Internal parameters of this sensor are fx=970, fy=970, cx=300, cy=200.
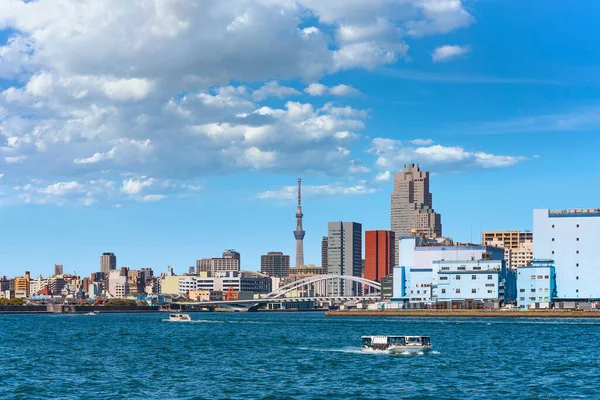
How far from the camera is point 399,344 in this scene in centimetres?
9119

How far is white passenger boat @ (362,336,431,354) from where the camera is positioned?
296 feet

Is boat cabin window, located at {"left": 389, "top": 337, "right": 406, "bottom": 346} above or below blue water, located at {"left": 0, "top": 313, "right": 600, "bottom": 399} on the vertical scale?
above

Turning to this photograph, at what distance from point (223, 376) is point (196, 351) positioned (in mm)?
27282

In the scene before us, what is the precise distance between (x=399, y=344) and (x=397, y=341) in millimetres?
836

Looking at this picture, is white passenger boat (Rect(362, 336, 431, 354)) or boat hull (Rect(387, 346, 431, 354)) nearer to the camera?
boat hull (Rect(387, 346, 431, 354))

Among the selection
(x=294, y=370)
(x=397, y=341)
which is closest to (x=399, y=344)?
(x=397, y=341)

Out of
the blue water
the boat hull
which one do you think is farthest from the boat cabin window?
the blue water

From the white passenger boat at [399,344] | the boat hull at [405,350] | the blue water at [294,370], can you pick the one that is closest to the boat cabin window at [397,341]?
the white passenger boat at [399,344]

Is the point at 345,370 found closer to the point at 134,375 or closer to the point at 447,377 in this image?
the point at 447,377

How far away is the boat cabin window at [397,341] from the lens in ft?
299

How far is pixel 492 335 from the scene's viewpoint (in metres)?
128

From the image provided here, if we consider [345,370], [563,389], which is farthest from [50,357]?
[563,389]

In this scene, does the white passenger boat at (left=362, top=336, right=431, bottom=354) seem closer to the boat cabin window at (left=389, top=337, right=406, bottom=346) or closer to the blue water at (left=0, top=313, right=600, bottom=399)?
the boat cabin window at (left=389, top=337, right=406, bottom=346)

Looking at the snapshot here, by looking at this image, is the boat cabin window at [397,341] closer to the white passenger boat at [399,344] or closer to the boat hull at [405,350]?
the white passenger boat at [399,344]
